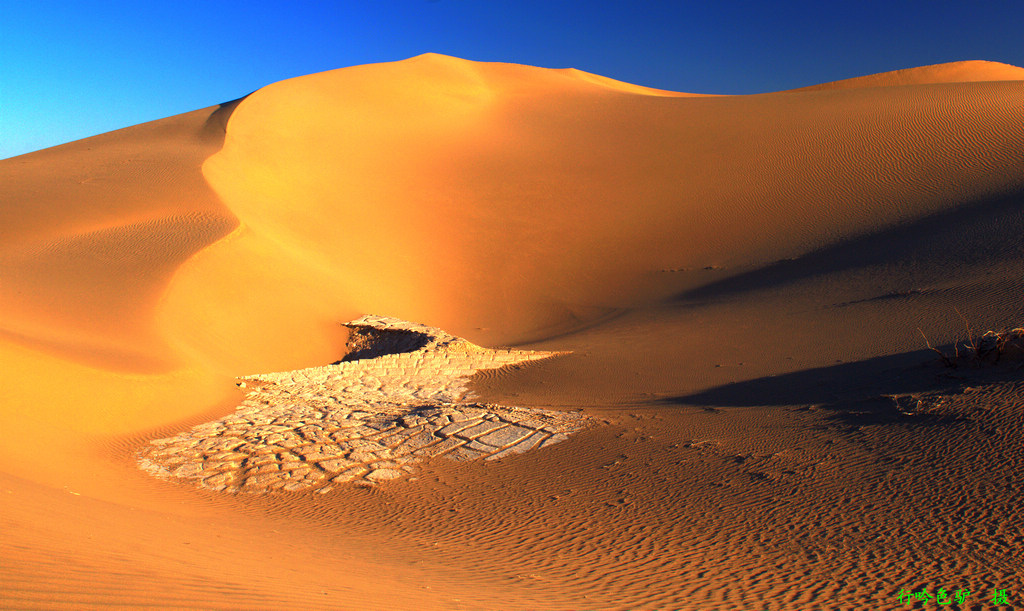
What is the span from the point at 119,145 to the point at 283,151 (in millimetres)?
7321

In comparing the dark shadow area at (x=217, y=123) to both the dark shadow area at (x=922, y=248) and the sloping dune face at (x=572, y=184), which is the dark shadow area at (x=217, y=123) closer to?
the sloping dune face at (x=572, y=184)

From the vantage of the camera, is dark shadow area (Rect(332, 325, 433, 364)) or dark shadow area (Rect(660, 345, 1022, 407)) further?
dark shadow area (Rect(332, 325, 433, 364))

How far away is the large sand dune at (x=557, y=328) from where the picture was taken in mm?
4945

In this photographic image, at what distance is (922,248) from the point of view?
52.9 feet

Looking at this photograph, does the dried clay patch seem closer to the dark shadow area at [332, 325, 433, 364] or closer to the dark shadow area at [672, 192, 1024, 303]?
the dark shadow area at [332, 325, 433, 364]

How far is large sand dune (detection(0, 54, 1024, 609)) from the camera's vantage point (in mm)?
4945

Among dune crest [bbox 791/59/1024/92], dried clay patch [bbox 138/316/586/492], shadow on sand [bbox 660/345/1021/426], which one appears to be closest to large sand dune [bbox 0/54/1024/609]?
shadow on sand [bbox 660/345/1021/426]

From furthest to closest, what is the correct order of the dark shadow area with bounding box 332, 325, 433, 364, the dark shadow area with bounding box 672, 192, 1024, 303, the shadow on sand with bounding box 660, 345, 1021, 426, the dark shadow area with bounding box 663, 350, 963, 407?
the dark shadow area with bounding box 672, 192, 1024, 303 → the dark shadow area with bounding box 332, 325, 433, 364 → the dark shadow area with bounding box 663, 350, 963, 407 → the shadow on sand with bounding box 660, 345, 1021, 426

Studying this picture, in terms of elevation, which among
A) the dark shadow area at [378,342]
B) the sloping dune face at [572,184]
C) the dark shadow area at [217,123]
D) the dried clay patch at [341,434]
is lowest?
the dried clay patch at [341,434]

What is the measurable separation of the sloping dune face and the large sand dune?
0.16 m

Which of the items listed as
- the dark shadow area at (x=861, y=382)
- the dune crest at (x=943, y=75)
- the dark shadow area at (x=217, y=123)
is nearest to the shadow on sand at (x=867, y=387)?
the dark shadow area at (x=861, y=382)

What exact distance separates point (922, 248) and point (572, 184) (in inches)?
480

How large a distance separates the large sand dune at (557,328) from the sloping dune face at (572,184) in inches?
6.1

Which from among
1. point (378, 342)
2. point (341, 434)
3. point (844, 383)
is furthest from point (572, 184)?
point (341, 434)
